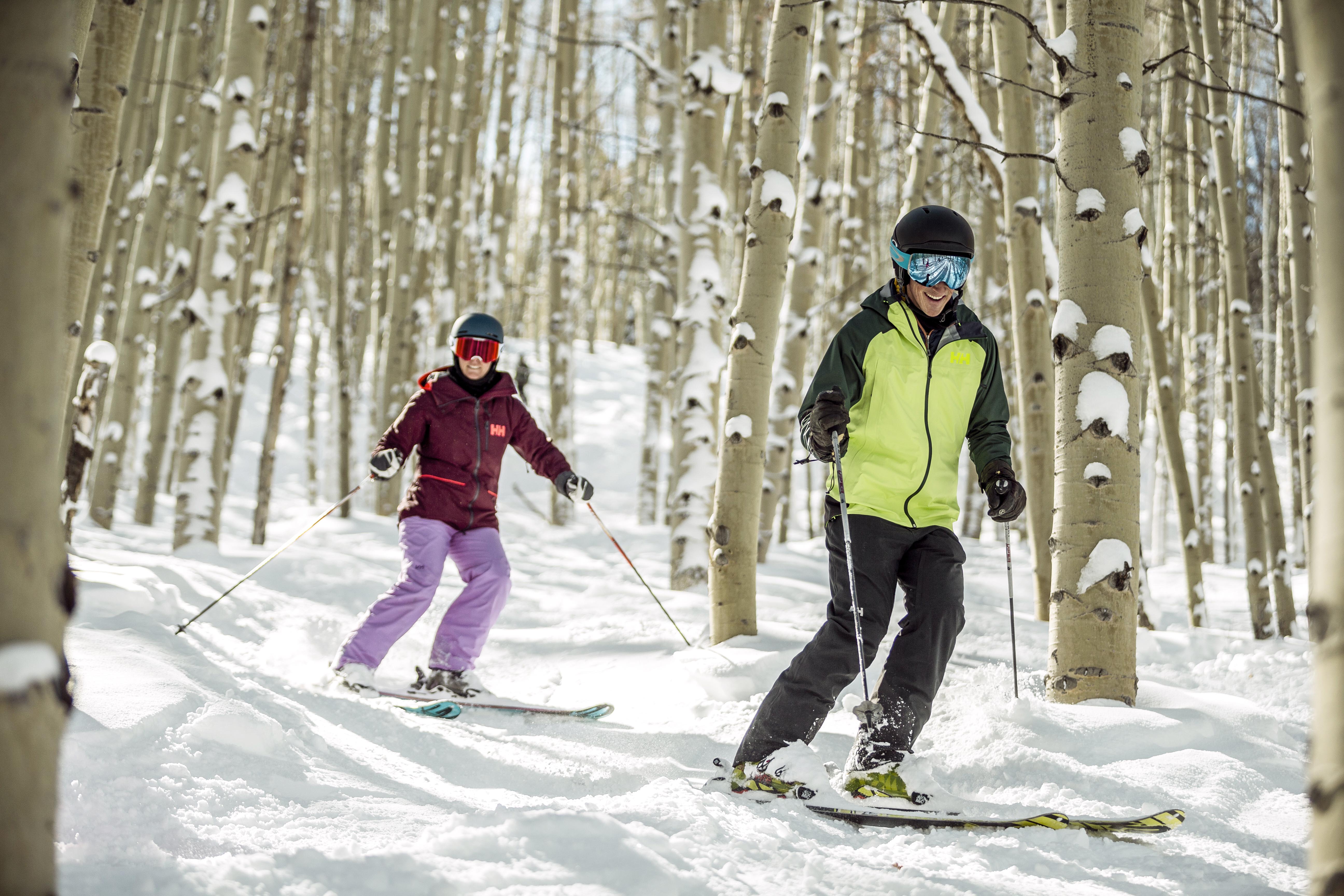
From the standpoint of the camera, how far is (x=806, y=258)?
6934mm

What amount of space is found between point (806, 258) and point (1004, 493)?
14.0 ft

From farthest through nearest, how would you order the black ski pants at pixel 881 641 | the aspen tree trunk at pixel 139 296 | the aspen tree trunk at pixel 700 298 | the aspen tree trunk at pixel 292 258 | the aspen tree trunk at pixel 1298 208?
the aspen tree trunk at pixel 139 296 → the aspen tree trunk at pixel 292 258 → the aspen tree trunk at pixel 1298 208 → the aspen tree trunk at pixel 700 298 → the black ski pants at pixel 881 641

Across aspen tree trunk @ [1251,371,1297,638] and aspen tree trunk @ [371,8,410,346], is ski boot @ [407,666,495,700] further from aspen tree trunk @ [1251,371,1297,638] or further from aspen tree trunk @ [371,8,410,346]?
aspen tree trunk @ [371,8,410,346]

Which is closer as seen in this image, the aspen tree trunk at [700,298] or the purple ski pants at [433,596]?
the purple ski pants at [433,596]

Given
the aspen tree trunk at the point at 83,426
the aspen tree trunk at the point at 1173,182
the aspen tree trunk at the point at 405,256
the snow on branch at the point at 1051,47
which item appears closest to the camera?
the snow on branch at the point at 1051,47

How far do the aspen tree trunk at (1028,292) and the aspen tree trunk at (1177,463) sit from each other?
173 centimetres

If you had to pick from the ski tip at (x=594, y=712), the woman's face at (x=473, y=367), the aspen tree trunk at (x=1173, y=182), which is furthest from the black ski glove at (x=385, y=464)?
the aspen tree trunk at (x=1173, y=182)

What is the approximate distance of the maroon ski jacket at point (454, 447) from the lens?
465 centimetres

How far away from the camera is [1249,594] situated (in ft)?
21.8

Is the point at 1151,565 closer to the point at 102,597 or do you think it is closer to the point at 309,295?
the point at 102,597

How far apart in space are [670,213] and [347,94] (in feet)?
18.7

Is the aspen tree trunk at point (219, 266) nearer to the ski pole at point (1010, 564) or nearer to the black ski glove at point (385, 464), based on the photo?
the black ski glove at point (385, 464)

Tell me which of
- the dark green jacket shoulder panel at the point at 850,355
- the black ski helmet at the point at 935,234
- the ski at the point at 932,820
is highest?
the black ski helmet at the point at 935,234

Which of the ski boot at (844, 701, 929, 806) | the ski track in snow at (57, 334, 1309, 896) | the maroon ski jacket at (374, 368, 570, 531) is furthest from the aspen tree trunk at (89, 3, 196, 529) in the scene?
the ski boot at (844, 701, 929, 806)
